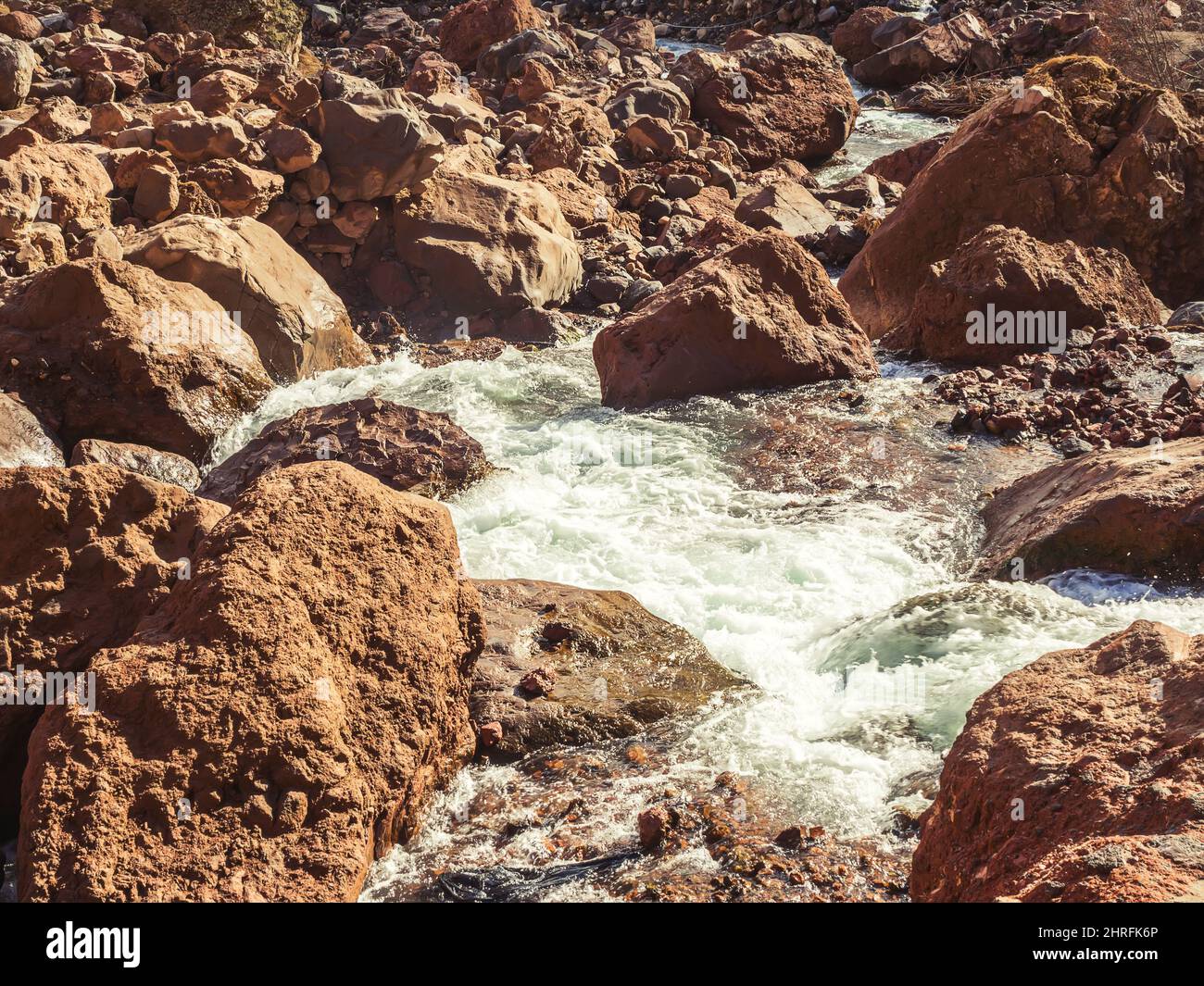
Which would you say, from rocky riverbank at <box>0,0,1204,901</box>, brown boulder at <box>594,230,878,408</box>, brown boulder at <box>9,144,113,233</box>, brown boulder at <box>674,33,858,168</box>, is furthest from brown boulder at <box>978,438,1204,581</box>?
brown boulder at <box>674,33,858,168</box>

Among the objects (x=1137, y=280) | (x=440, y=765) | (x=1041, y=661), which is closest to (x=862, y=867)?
(x=1041, y=661)

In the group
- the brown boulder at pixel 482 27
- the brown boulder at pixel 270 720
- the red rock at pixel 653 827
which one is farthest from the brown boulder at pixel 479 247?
the brown boulder at pixel 482 27

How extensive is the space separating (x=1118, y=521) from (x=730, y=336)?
137 inches

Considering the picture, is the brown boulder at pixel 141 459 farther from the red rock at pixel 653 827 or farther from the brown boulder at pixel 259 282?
the red rock at pixel 653 827

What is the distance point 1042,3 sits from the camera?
20.1 meters

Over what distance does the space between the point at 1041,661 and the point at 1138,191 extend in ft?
24.0

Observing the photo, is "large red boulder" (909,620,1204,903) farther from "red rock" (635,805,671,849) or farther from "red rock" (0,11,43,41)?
A: "red rock" (0,11,43,41)

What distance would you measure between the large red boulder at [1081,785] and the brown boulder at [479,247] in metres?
7.01

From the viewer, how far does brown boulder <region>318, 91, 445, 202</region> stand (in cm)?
962

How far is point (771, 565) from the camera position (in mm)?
6027

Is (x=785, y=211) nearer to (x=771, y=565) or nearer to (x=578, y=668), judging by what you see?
(x=771, y=565)

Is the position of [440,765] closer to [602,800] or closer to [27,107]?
[602,800]

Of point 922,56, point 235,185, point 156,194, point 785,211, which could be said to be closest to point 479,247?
point 235,185

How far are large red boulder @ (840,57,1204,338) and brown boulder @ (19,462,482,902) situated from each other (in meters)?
6.80
